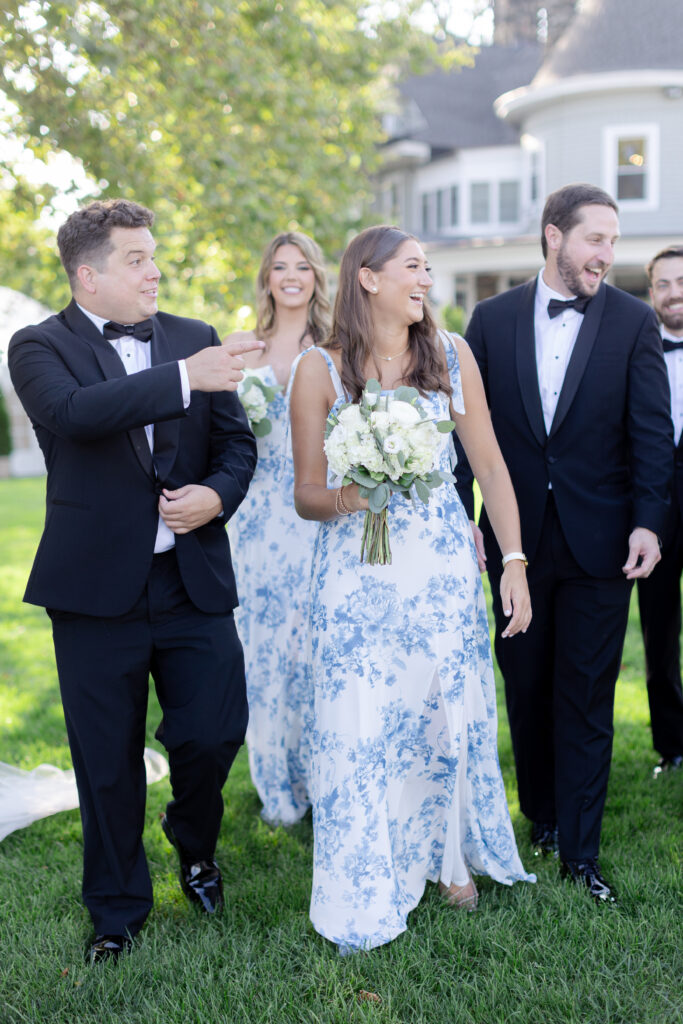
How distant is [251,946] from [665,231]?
2235 centimetres

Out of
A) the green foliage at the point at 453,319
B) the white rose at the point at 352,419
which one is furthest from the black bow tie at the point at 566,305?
the green foliage at the point at 453,319

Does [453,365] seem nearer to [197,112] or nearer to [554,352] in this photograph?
[554,352]

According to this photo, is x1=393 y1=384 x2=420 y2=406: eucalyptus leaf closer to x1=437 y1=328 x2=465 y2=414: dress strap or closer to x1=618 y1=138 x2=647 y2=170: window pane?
x1=437 y1=328 x2=465 y2=414: dress strap

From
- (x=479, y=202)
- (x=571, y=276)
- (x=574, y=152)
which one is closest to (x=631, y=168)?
(x=574, y=152)

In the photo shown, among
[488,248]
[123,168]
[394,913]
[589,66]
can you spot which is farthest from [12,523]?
[589,66]

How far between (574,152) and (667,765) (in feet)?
66.9

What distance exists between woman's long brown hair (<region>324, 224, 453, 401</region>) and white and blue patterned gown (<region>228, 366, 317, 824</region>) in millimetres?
1539

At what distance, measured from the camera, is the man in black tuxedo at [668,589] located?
5.30 m

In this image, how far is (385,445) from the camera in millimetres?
3350

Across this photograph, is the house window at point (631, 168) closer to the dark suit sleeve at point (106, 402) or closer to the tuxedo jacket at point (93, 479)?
the tuxedo jacket at point (93, 479)

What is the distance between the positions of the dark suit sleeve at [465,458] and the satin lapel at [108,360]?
4.47ft

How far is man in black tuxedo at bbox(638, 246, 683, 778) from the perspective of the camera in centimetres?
530

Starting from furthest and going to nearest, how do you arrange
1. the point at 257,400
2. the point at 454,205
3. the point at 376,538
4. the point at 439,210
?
1. the point at 439,210
2. the point at 454,205
3. the point at 257,400
4. the point at 376,538

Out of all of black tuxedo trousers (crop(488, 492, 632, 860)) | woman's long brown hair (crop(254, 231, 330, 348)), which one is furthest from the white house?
black tuxedo trousers (crop(488, 492, 632, 860))
